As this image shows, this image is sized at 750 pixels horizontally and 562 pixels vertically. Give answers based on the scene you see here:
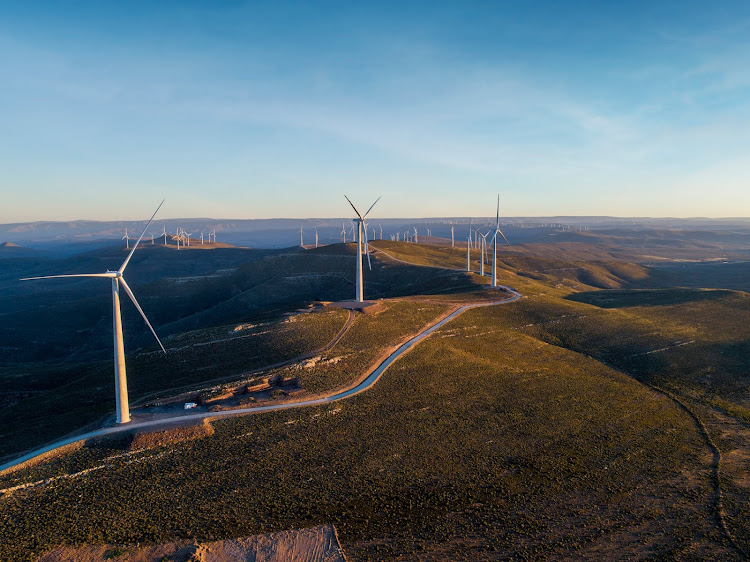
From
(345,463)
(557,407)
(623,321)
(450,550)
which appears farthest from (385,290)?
(450,550)

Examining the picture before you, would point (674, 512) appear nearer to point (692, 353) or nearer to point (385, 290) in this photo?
point (692, 353)

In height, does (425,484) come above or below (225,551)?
below

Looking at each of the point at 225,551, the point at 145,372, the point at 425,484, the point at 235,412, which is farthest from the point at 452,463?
the point at 145,372

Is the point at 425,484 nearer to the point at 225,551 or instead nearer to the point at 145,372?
the point at 225,551

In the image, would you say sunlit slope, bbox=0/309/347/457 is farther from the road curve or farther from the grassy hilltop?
the road curve

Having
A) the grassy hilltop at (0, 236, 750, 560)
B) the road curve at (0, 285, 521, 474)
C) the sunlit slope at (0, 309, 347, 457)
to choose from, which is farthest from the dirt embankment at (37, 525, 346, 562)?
the sunlit slope at (0, 309, 347, 457)
